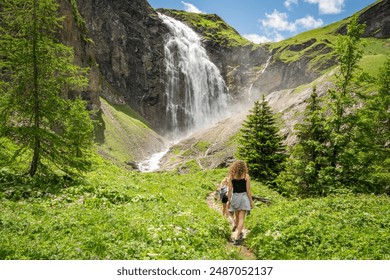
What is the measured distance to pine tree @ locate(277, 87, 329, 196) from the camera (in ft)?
58.1

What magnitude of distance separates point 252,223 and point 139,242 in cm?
545

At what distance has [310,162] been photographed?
695 inches

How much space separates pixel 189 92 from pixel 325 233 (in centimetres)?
9558

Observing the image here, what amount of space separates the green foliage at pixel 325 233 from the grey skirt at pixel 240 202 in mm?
918

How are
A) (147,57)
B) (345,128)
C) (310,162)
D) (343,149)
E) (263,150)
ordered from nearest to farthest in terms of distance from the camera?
(343,149) < (310,162) < (345,128) < (263,150) < (147,57)

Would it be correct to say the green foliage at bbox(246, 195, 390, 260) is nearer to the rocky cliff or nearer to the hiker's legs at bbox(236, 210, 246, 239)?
the hiker's legs at bbox(236, 210, 246, 239)

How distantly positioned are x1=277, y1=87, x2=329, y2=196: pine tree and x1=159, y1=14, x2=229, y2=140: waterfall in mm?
78397

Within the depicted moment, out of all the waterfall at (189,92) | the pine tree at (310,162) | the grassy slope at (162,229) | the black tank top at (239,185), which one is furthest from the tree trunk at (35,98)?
the waterfall at (189,92)

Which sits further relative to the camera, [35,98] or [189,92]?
[189,92]

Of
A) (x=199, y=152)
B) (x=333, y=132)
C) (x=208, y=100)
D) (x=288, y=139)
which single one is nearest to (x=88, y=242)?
(x=333, y=132)

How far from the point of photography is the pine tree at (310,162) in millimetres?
17719

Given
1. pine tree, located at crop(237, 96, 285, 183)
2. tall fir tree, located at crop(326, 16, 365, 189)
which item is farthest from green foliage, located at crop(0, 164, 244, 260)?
pine tree, located at crop(237, 96, 285, 183)

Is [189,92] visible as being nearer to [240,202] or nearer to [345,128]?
[345,128]

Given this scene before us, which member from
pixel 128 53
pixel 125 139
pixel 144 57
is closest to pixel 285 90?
pixel 125 139
